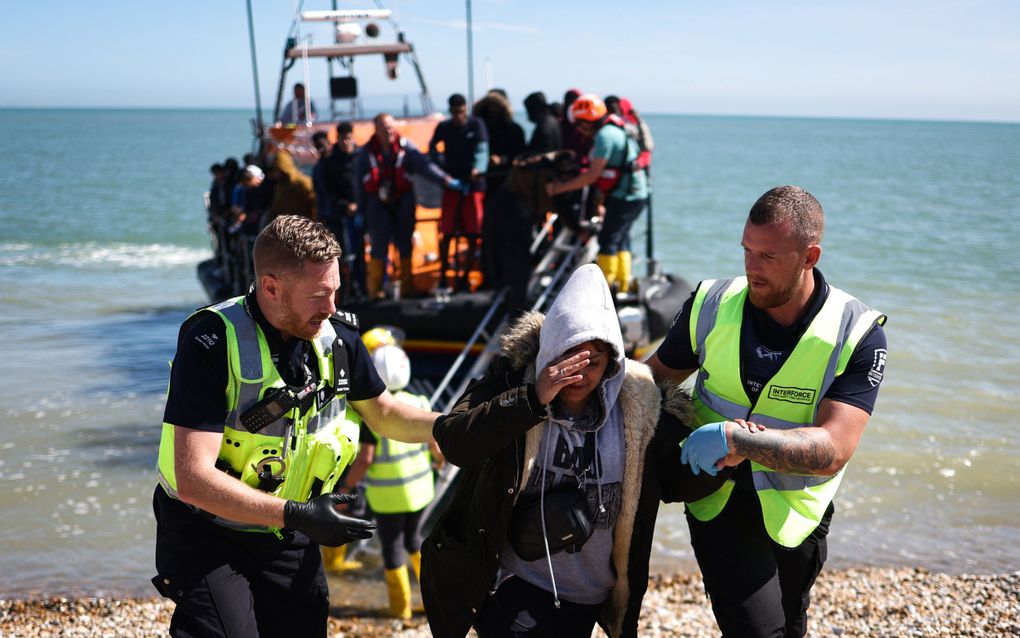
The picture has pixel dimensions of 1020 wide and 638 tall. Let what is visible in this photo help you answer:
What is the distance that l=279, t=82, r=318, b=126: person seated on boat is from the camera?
37.5 ft

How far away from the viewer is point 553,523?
102 inches

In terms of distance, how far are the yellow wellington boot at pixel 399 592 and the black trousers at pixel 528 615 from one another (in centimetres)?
255

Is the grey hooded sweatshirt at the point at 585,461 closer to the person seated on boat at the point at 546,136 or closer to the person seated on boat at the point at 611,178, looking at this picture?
the person seated on boat at the point at 611,178

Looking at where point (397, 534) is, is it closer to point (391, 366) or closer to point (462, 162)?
point (391, 366)

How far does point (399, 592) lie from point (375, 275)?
366cm

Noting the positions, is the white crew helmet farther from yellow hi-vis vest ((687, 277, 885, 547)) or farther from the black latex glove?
the black latex glove

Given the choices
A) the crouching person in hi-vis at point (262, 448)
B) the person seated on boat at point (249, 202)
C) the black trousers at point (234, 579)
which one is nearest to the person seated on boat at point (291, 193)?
the person seated on boat at point (249, 202)

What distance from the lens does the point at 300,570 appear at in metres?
2.88

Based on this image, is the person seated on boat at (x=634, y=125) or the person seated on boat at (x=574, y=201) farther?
the person seated on boat at (x=574, y=201)

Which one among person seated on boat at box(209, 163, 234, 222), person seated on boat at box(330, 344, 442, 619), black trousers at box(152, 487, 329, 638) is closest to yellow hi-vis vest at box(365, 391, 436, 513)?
person seated on boat at box(330, 344, 442, 619)

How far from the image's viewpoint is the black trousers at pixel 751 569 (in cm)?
277

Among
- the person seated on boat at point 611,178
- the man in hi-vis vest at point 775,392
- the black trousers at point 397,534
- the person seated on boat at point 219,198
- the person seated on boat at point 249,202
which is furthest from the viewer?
the person seated on boat at point 219,198

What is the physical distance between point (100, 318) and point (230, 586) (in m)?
13.7

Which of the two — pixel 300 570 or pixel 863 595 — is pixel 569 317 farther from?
pixel 863 595
